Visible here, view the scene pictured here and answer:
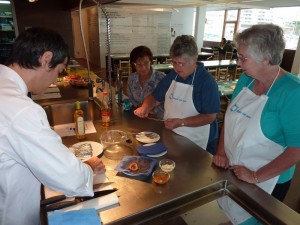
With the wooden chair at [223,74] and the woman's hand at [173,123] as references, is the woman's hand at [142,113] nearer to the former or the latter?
the woman's hand at [173,123]

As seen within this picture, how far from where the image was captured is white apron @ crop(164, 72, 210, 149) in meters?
1.74

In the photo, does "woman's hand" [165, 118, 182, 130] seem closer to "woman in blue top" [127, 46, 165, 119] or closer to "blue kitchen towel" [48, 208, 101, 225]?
"woman in blue top" [127, 46, 165, 119]

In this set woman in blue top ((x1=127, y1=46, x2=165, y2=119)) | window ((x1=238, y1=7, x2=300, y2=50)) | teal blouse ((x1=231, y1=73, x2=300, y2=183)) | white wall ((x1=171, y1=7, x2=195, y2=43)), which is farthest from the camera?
white wall ((x1=171, y1=7, x2=195, y2=43))

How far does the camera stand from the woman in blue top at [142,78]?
85.0 inches

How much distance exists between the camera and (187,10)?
1061 cm

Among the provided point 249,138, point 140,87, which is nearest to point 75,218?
point 249,138

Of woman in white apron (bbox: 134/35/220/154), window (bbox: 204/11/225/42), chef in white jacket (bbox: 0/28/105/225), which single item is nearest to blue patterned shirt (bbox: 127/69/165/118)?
woman in white apron (bbox: 134/35/220/154)

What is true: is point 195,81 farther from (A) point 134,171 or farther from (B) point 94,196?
(B) point 94,196

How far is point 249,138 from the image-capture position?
117 cm

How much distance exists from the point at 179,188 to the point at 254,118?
535 mm

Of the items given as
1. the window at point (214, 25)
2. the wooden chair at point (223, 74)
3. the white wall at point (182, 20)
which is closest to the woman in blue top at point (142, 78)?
the wooden chair at point (223, 74)

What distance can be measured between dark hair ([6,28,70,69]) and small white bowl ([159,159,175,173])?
0.70 m

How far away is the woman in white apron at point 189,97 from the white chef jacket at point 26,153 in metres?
0.93

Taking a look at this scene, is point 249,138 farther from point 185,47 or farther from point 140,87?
point 140,87
